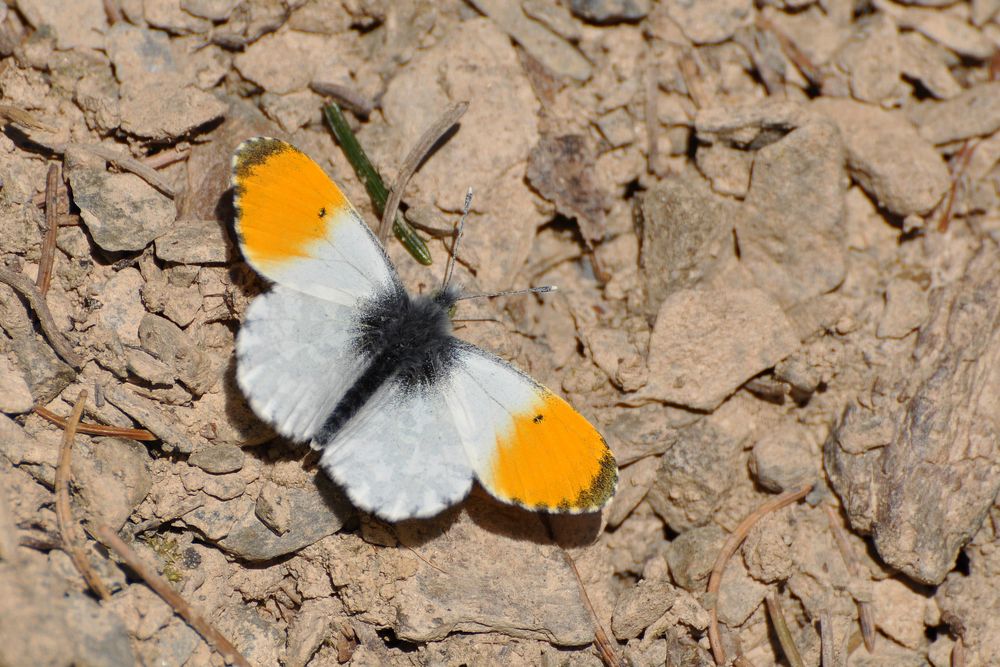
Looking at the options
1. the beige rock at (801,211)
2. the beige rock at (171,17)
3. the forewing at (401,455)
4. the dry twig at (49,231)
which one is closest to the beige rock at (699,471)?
the beige rock at (801,211)

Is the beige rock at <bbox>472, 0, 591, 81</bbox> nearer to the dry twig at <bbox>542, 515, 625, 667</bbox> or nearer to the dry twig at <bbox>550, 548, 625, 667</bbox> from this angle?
the dry twig at <bbox>542, 515, 625, 667</bbox>

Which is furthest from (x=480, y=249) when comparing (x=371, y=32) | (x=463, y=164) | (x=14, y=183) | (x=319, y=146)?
(x=14, y=183)

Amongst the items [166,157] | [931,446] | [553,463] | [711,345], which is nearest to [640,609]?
[553,463]

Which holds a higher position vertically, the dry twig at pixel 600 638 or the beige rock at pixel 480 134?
the beige rock at pixel 480 134

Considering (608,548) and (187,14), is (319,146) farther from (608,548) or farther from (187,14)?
(608,548)

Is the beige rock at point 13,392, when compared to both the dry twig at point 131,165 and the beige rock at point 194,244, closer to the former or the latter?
the beige rock at point 194,244

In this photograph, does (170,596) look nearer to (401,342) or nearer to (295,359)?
(295,359)
